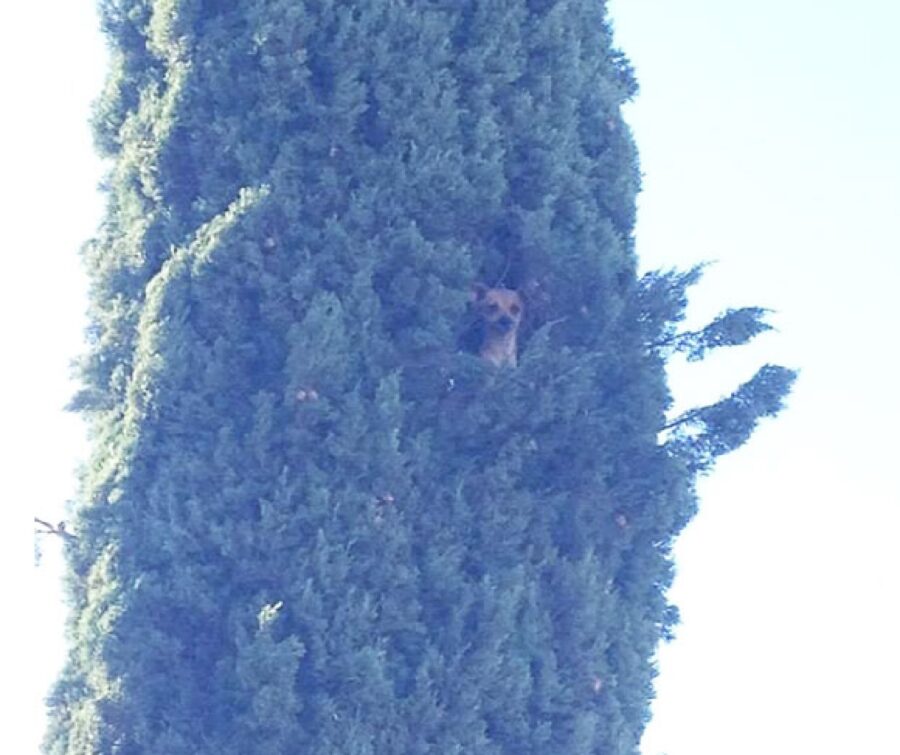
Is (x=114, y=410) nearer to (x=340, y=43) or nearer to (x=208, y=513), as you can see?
(x=208, y=513)

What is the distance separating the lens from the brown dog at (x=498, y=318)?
1747 cm

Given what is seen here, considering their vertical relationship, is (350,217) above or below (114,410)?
above

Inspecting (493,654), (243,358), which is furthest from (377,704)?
(243,358)

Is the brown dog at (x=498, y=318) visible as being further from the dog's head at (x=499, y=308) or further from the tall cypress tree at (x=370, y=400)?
the tall cypress tree at (x=370, y=400)

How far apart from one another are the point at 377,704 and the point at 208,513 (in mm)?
1519

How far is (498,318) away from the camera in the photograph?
17531 millimetres

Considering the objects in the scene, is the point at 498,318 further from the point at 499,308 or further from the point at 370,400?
the point at 370,400

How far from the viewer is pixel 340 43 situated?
56.6 feet

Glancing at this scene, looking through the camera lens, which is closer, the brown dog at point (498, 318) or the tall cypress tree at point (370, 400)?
the tall cypress tree at point (370, 400)

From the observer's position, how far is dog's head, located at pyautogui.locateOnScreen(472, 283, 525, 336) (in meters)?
17.5

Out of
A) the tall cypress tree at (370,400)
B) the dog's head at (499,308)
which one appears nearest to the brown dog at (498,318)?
the dog's head at (499,308)

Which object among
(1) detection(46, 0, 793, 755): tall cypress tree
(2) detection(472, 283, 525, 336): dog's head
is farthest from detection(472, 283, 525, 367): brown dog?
(1) detection(46, 0, 793, 755): tall cypress tree

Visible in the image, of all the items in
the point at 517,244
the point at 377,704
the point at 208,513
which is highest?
the point at 517,244

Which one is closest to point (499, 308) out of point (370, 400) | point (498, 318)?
point (498, 318)
